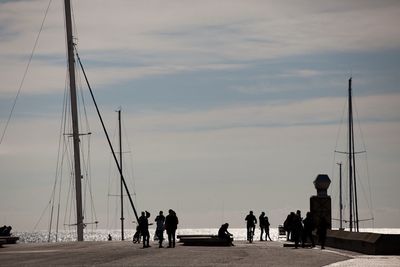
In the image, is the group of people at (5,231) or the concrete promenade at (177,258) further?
the group of people at (5,231)

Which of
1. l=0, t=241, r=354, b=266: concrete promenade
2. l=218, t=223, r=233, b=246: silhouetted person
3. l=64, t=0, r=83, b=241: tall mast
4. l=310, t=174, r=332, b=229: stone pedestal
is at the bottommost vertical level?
l=0, t=241, r=354, b=266: concrete promenade

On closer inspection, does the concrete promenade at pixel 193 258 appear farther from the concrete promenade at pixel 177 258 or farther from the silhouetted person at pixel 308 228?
the silhouetted person at pixel 308 228

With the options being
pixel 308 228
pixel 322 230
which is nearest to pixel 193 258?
pixel 322 230

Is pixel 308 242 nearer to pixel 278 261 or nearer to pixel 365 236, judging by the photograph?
pixel 365 236

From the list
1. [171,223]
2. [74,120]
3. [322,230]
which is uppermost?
[74,120]

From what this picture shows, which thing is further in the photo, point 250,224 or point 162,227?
point 250,224

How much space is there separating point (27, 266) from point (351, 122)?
163ft

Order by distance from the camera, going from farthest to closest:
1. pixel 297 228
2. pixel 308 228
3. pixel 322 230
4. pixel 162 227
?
pixel 162 227
pixel 308 228
pixel 297 228
pixel 322 230

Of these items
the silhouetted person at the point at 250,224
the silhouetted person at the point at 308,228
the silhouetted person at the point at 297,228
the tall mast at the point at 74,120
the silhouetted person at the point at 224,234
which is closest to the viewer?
the silhouetted person at the point at 297,228

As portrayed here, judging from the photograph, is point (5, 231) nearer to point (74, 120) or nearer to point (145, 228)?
point (74, 120)

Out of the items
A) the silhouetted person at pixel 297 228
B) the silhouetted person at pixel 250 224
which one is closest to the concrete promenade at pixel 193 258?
the silhouetted person at pixel 297 228

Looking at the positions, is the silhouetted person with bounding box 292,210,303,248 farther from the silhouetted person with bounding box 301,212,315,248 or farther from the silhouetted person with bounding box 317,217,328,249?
the silhouetted person with bounding box 317,217,328,249

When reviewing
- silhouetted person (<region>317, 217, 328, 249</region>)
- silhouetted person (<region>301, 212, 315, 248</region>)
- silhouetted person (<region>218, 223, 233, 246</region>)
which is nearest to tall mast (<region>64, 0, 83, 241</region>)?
silhouetted person (<region>218, 223, 233, 246</region>)

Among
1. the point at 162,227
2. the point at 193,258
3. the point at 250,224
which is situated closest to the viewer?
the point at 193,258
